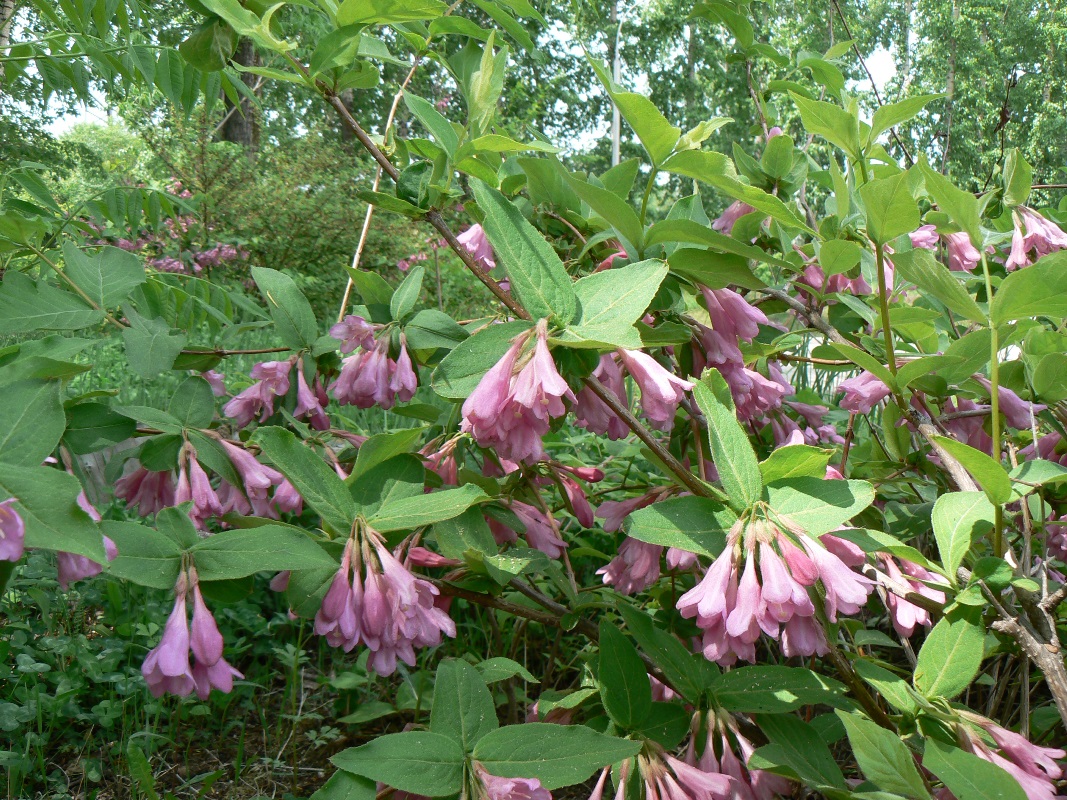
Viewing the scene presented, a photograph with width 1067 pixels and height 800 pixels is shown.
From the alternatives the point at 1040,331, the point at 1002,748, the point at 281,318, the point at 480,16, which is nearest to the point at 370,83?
the point at 281,318

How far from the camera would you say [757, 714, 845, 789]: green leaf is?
31.6 inches

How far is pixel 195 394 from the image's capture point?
1.05 meters

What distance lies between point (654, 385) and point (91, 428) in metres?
0.67

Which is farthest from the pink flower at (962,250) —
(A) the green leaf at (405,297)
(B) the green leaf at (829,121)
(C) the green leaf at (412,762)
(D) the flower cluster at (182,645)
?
(D) the flower cluster at (182,645)

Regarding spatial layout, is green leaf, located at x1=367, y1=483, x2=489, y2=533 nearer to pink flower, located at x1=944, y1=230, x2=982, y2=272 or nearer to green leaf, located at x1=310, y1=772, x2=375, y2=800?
green leaf, located at x1=310, y1=772, x2=375, y2=800

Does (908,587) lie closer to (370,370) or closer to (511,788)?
(511,788)

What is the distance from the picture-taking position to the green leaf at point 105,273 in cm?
105

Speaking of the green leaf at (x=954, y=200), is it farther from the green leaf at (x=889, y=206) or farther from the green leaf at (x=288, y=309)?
the green leaf at (x=288, y=309)

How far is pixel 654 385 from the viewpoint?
0.80 m

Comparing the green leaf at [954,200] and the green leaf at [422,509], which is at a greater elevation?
the green leaf at [954,200]

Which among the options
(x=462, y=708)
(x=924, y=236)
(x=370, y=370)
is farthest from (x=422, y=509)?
(x=924, y=236)

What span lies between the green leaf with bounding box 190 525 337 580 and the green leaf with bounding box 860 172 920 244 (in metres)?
0.66

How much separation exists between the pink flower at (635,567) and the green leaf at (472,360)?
40 centimetres

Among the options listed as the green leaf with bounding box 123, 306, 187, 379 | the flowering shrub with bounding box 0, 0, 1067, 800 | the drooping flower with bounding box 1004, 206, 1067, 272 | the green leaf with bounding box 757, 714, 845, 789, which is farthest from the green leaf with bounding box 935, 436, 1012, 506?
the green leaf with bounding box 123, 306, 187, 379
